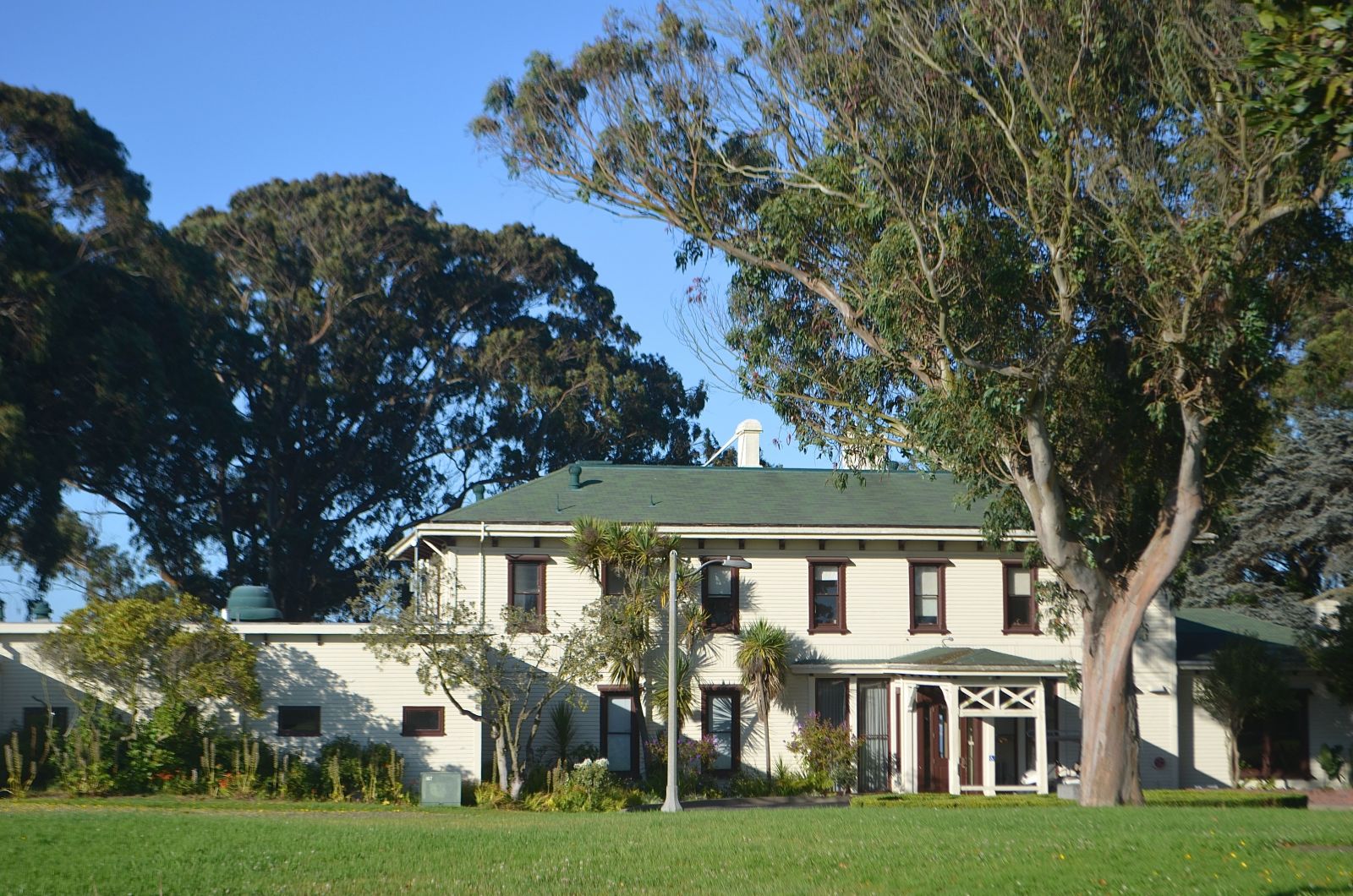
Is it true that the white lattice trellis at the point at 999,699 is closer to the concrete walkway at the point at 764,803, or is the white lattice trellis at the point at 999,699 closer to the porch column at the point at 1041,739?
the porch column at the point at 1041,739

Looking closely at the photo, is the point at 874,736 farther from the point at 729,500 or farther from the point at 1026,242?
the point at 1026,242

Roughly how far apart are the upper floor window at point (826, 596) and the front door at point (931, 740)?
2.46 meters

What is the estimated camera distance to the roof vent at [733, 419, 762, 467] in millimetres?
40125

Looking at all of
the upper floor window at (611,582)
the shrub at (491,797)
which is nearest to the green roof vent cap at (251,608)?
the shrub at (491,797)

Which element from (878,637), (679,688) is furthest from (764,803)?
(878,637)

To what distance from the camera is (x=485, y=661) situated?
28.4 m

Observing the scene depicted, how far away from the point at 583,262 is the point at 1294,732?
35.7m

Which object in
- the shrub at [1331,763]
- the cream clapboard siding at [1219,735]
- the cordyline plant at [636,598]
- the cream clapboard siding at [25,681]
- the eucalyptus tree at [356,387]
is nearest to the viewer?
the cream clapboard siding at [25,681]

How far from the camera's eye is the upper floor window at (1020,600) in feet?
110

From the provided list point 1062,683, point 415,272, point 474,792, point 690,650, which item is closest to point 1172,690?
point 1062,683

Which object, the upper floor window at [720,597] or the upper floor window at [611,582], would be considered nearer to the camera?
the upper floor window at [611,582]

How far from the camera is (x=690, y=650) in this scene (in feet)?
106

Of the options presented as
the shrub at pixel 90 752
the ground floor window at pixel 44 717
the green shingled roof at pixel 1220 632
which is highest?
the green shingled roof at pixel 1220 632

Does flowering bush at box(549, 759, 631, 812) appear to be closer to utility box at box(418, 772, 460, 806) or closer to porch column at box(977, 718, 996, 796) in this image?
utility box at box(418, 772, 460, 806)
